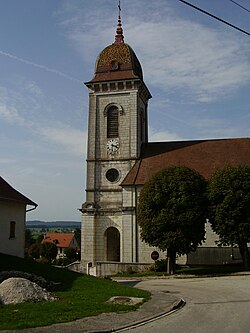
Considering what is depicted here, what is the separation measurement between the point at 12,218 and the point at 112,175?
55.8ft

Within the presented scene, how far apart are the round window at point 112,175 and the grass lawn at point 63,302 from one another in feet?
63.1

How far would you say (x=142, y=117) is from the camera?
44.0m

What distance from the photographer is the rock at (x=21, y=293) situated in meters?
13.6

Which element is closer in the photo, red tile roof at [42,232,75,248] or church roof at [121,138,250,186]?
church roof at [121,138,250,186]

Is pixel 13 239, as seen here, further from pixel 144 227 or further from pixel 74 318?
pixel 74 318

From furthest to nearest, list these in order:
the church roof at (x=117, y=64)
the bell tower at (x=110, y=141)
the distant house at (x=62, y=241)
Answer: the distant house at (x=62, y=241) → the church roof at (x=117, y=64) → the bell tower at (x=110, y=141)

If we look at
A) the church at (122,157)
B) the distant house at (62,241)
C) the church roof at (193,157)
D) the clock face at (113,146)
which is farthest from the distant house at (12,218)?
the distant house at (62,241)

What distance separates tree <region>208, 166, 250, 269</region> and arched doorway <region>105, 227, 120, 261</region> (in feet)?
42.5

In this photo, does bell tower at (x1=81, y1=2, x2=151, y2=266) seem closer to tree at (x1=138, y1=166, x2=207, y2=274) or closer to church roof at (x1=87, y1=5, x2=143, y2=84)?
church roof at (x1=87, y1=5, x2=143, y2=84)

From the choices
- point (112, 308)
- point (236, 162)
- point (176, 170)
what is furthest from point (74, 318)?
point (236, 162)

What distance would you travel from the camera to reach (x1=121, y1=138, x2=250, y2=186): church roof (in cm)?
3775

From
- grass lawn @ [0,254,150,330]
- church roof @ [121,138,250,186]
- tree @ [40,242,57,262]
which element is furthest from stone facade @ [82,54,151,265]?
tree @ [40,242,57,262]

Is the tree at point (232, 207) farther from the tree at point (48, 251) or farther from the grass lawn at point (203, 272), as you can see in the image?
the tree at point (48, 251)

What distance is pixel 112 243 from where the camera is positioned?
41500mm
